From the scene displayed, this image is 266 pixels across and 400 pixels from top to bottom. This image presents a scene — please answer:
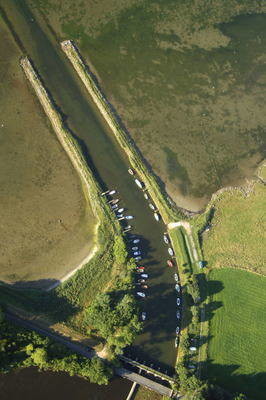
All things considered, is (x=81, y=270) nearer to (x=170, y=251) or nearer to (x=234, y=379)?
(x=170, y=251)

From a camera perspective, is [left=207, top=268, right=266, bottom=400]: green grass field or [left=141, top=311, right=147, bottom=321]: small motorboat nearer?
[left=141, top=311, right=147, bottom=321]: small motorboat

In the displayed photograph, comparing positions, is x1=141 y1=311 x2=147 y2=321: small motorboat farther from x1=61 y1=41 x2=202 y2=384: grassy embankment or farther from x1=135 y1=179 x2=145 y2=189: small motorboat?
x1=135 y1=179 x2=145 y2=189: small motorboat

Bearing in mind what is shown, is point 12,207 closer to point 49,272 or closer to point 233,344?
point 49,272

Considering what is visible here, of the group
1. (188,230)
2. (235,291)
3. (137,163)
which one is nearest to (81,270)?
(188,230)

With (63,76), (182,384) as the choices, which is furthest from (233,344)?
(63,76)

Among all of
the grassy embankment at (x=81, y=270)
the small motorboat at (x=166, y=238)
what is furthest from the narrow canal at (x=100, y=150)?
the grassy embankment at (x=81, y=270)

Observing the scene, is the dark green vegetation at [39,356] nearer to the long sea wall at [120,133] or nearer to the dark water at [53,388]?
the dark water at [53,388]

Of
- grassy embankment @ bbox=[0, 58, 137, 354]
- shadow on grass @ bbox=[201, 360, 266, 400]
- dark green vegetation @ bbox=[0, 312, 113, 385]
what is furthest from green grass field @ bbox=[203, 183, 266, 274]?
dark green vegetation @ bbox=[0, 312, 113, 385]
